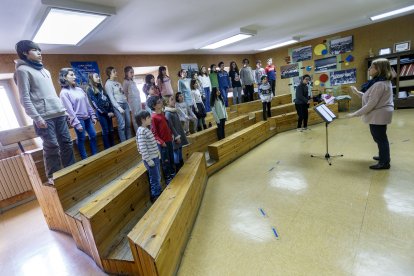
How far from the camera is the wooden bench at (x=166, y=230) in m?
1.56

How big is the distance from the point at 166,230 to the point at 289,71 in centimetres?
937

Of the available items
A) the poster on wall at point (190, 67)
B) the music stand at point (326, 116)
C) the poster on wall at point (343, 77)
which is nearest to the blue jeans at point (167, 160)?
the music stand at point (326, 116)

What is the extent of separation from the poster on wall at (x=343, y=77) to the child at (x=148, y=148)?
8.41 metres

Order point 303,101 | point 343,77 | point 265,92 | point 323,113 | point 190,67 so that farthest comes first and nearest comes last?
point 343,77 → point 190,67 → point 265,92 → point 303,101 → point 323,113

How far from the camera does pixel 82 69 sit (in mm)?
4996

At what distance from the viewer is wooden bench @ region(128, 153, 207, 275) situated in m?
1.56

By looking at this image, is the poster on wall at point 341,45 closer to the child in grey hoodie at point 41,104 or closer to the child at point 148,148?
the child at point 148,148

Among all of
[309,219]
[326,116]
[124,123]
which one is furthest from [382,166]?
[124,123]

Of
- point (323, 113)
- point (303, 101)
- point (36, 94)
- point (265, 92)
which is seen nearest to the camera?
point (36, 94)

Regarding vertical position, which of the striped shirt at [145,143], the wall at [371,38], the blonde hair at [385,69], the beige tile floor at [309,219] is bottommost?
the beige tile floor at [309,219]

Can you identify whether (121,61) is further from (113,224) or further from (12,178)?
(113,224)

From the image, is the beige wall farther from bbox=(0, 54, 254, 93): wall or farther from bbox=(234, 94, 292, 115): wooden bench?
bbox=(234, 94, 292, 115): wooden bench

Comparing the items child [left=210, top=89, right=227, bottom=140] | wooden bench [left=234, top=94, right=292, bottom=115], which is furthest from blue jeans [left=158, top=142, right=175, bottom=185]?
wooden bench [left=234, top=94, right=292, bottom=115]

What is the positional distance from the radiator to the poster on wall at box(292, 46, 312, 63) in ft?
31.6
